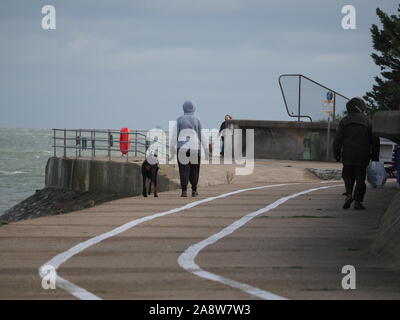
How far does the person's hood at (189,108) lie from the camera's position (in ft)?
60.5

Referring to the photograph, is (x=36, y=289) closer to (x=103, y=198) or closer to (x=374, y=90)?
(x=103, y=198)

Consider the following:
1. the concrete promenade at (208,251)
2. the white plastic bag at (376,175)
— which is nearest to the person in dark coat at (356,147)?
the concrete promenade at (208,251)

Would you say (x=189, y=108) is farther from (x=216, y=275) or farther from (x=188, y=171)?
(x=216, y=275)

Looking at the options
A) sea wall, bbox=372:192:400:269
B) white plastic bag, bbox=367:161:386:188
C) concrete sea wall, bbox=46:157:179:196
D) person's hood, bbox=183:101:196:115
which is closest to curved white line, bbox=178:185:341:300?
sea wall, bbox=372:192:400:269

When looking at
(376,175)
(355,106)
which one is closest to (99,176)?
(376,175)

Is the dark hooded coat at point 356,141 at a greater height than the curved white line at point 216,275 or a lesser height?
greater

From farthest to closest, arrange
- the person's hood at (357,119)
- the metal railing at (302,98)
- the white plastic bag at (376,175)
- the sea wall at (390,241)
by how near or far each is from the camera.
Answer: the metal railing at (302,98), the white plastic bag at (376,175), the person's hood at (357,119), the sea wall at (390,241)

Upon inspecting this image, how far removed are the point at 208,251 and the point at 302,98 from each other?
23830 mm

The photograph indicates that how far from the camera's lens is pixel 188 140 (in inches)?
724

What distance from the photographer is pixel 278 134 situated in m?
35.7

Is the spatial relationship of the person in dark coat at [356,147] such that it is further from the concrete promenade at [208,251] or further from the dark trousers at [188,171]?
the dark trousers at [188,171]

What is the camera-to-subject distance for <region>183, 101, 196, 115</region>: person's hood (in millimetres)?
18438

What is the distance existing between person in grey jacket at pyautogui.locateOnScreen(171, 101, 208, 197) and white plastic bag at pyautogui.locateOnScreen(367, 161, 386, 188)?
15.1ft
